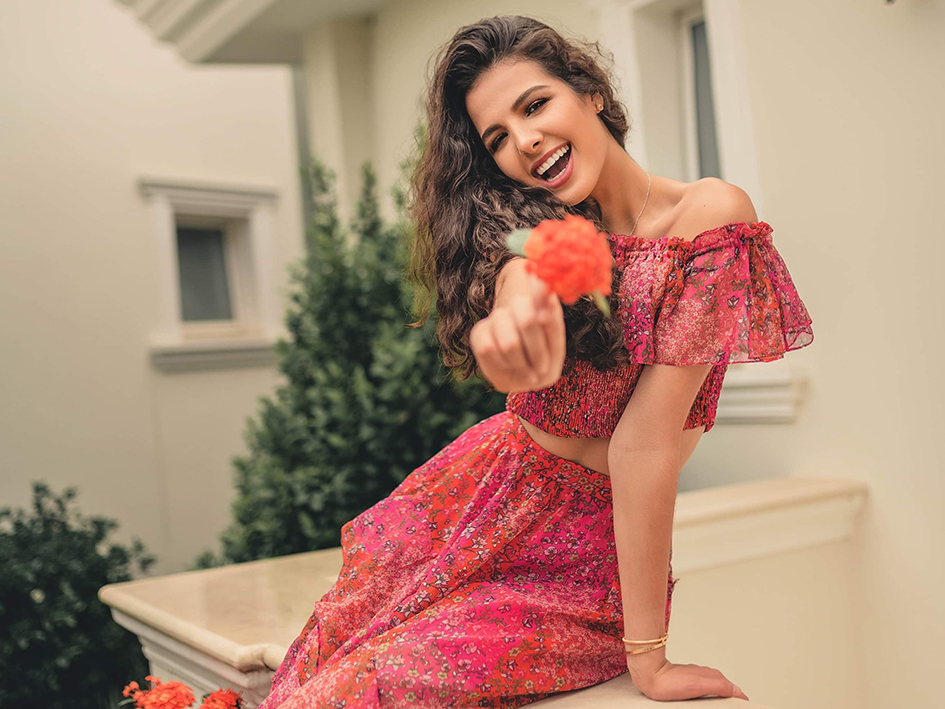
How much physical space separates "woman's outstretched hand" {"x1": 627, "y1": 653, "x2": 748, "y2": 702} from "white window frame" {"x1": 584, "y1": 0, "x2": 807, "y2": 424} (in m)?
1.53

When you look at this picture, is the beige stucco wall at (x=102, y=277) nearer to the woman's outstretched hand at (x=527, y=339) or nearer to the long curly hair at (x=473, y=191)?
the long curly hair at (x=473, y=191)

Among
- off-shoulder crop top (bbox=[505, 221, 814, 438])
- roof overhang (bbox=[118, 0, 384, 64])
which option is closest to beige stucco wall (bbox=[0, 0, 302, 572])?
roof overhang (bbox=[118, 0, 384, 64])

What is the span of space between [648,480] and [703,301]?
28cm

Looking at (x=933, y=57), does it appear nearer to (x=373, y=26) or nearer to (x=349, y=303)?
(x=349, y=303)

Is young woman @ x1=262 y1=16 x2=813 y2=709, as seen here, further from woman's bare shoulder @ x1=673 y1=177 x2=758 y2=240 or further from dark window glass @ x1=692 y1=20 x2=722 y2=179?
dark window glass @ x1=692 y1=20 x2=722 y2=179

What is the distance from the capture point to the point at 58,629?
3.55 m

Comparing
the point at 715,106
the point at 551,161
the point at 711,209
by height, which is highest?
the point at 715,106

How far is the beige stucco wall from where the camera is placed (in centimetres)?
585

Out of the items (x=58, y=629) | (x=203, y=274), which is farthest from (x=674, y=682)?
(x=203, y=274)

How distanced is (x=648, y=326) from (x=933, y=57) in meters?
1.59

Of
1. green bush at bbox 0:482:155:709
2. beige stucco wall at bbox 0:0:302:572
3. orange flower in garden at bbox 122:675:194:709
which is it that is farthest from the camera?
beige stucco wall at bbox 0:0:302:572

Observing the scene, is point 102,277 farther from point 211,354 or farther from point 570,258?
point 570,258

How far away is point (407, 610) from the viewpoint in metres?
1.40

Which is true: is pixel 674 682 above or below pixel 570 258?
below
